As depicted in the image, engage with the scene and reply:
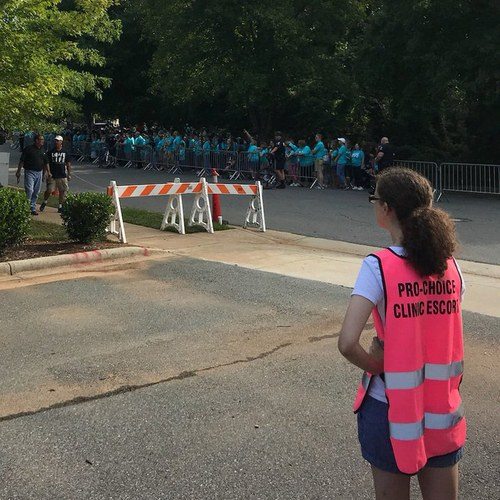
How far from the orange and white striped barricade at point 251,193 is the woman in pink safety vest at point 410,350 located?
11693 millimetres

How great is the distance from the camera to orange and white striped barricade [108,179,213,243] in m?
13.0

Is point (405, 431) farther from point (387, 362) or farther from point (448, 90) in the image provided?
point (448, 90)

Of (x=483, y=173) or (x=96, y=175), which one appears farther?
(x=96, y=175)

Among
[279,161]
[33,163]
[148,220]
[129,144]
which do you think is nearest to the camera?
[33,163]


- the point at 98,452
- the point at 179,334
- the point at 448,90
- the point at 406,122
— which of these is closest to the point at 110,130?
the point at 406,122

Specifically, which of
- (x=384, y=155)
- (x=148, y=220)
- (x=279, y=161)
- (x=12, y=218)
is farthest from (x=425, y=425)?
(x=279, y=161)

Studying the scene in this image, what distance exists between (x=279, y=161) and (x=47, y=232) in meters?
11.2

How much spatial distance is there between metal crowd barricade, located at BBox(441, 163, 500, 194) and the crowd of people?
1697 mm

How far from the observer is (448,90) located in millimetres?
22578

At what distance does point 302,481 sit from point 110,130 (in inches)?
1483

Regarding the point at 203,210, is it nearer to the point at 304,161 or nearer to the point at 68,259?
the point at 68,259

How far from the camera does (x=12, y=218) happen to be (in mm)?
10961

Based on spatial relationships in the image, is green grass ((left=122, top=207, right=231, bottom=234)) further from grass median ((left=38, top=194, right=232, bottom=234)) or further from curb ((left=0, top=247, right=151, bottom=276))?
curb ((left=0, top=247, right=151, bottom=276))

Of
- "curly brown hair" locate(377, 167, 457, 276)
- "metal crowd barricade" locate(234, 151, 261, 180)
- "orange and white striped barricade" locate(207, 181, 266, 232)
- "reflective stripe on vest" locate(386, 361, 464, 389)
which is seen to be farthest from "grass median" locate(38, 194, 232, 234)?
"reflective stripe on vest" locate(386, 361, 464, 389)
